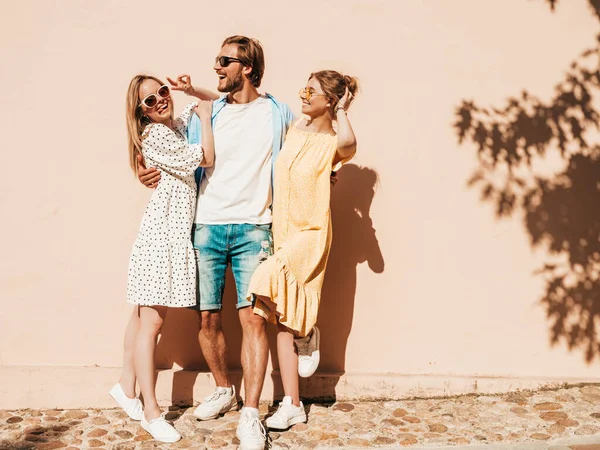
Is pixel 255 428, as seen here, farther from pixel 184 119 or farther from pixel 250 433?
pixel 184 119

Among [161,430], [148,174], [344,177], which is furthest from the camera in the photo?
[344,177]

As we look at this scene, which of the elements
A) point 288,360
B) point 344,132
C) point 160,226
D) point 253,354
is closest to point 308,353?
point 288,360

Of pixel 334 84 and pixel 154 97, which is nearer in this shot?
pixel 154 97

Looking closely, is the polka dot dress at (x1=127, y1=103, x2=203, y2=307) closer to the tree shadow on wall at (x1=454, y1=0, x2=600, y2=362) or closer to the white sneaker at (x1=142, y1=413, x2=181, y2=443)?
the white sneaker at (x1=142, y1=413, x2=181, y2=443)

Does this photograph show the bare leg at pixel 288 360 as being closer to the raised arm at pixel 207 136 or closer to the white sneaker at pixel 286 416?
the white sneaker at pixel 286 416

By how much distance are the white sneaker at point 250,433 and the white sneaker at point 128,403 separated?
2.25ft

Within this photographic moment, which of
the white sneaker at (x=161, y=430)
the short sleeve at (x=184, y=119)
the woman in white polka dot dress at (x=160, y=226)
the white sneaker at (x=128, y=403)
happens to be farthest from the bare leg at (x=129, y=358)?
the short sleeve at (x=184, y=119)

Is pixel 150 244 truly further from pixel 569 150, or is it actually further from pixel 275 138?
pixel 569 150

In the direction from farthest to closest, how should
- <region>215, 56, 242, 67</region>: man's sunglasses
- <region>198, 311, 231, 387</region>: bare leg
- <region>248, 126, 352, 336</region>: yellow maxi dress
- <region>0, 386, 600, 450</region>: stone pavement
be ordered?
1. <region>198, 311, 231, 387</region>: bare leg
2. <region>215, 56, 242, 67</region>: man's sunglasses
3. <region>248, 126, 352, 336</region>: yellow maxi dress
4. <region>0, 386, 600, 450</region>: stone pavement

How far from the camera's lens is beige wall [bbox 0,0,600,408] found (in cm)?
537

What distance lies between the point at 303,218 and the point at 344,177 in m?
0.79

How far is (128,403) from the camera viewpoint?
4.88m

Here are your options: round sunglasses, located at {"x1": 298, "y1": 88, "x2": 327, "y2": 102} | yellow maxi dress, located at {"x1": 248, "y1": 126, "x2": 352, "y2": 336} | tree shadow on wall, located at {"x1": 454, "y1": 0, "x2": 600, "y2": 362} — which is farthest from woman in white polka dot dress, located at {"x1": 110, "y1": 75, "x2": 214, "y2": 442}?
tree shadow on wall, located at {"x1": 454, "y1": 0, "x2": 600, "y2": 362}

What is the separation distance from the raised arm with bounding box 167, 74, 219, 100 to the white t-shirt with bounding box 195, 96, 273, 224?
0.49ft
